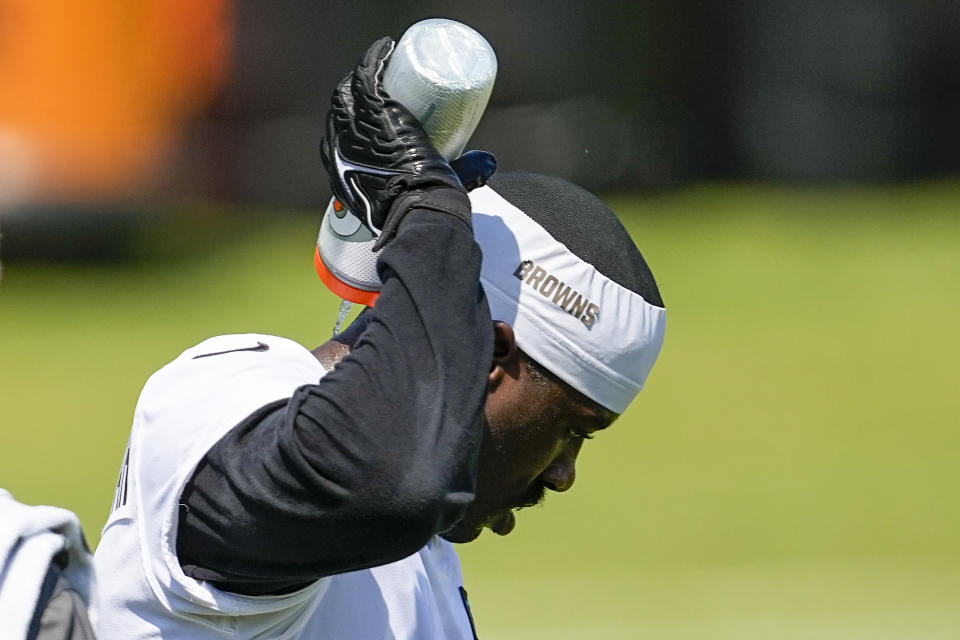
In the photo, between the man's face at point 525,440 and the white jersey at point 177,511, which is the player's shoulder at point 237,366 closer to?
the white jersey at point 177,511

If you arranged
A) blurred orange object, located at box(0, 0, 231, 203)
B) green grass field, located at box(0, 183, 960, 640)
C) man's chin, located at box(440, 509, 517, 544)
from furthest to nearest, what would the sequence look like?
blurred orange object, located at box(0, 0, 231, 203) < green grass field, located at box(0, 183, 960, 640) < man's chin, located at box(440, 509, 517, 544)

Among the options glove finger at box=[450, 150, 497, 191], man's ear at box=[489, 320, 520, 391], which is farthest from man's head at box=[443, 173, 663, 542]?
glove finger at box=[450, 150, 497, 191]

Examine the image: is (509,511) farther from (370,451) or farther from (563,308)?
(370,451)

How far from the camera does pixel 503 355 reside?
6.07 ft

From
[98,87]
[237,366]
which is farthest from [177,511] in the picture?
[98,87]

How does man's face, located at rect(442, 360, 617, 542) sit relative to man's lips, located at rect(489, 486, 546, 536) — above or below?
above

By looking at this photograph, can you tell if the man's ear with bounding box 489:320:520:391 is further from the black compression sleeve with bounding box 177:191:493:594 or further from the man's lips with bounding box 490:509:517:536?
the black compression sleeve with bounding box 177:191:493:594

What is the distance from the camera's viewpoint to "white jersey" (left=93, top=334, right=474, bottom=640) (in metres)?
1.45

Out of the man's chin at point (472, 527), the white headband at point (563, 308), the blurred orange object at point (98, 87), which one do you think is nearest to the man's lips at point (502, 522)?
the man's chin at point (472, 527)

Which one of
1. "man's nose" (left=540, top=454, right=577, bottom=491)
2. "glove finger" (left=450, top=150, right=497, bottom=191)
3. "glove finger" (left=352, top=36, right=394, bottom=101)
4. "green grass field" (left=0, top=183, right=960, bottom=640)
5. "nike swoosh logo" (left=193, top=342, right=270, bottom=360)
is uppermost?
"glove finger" (left=352, top=36, right=394, bottom=101)

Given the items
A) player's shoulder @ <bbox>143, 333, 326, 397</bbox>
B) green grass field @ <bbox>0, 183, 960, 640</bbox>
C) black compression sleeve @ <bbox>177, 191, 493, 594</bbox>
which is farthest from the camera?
green grass field @ <bbox>0, 183, 960, 640</bbox>

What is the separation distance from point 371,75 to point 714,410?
5.30 meters

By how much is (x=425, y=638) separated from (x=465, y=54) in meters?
0.80

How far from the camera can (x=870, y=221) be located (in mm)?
9141
